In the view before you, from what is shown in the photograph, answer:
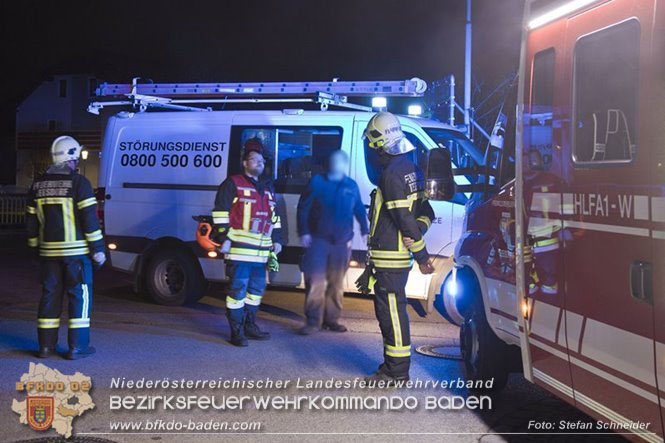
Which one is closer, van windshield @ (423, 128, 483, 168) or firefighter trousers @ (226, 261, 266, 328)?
firefighter trousers @ (226, 261, 266, 328)

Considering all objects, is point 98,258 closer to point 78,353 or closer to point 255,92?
point 78,353

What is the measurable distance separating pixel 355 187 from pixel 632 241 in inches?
202

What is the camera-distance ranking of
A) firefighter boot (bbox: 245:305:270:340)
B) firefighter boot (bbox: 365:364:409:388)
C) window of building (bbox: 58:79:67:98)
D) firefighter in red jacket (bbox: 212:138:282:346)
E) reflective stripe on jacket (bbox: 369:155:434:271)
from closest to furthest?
reflective stripe on jacket (bbox: 369:155:434:271), firefighter boot (bbox: 365:364:409:388), firefighter in red jacket (bbox: 212:138:282:346), firefighter boot (bbox: 245:305:270:340), window of building (bbox: 58:79:67:98)

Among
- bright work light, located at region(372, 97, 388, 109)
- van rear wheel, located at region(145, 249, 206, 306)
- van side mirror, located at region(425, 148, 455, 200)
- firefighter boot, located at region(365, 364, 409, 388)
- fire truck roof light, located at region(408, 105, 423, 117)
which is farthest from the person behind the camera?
fire truck roof light, located at region(408, 105, 423, 117)

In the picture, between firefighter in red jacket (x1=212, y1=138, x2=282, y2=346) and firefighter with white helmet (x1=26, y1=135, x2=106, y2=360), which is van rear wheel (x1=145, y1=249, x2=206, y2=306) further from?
firefighter with white helmet (x1=26, y1=135, x2=106, y2=360)

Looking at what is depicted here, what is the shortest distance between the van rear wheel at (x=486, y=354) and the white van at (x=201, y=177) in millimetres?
2709

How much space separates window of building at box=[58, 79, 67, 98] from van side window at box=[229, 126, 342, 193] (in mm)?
48458

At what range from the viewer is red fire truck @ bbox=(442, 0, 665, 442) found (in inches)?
134

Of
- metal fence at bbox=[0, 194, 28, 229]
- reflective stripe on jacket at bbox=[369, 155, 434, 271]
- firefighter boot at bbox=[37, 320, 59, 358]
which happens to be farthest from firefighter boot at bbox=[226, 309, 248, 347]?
metal fence at bbox=[0, 194, 28, 229]

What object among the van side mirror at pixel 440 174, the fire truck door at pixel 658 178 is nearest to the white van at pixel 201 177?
the van side mirror at pixel 440 174

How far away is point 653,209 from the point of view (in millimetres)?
3316

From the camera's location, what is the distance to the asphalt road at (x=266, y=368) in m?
5.21

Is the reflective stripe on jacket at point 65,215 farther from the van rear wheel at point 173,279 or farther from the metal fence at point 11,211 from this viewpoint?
the metal fence at point 11,211

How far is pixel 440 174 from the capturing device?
579 centimetres
